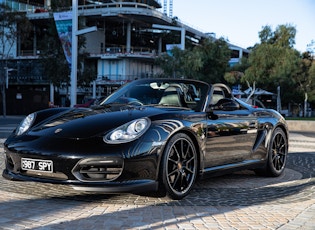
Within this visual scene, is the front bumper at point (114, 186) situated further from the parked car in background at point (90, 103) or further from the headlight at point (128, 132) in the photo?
the parked car in background at point (90, 103)

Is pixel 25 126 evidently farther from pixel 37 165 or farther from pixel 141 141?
pixel 141 141

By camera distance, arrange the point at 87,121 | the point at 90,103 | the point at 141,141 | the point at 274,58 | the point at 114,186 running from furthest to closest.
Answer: the point at 274,58
the point at 90,103
the point at 87,121
the point at 141,141
the point at 114,186

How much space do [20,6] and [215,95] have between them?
59.7 metres

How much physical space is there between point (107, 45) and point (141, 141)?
61.5 metres

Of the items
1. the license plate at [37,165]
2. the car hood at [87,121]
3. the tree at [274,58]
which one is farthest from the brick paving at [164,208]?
the tree at [274,58]

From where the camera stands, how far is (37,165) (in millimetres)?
4090

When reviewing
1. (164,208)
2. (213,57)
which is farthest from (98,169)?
(213,57)

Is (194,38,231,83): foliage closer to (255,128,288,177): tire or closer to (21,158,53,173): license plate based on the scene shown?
(255,128,288,177): tire

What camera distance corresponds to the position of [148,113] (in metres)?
4.42

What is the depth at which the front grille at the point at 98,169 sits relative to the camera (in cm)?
392

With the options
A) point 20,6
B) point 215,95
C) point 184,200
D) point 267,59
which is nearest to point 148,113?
point 184,200

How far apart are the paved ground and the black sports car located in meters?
0.24

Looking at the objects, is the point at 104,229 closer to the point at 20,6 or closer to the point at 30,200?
the point at 30,200

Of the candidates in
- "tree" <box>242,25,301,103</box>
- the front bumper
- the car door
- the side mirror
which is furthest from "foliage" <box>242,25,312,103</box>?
the front bumper
